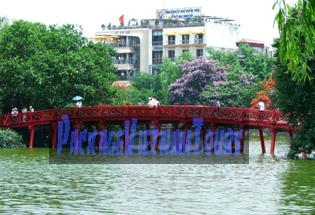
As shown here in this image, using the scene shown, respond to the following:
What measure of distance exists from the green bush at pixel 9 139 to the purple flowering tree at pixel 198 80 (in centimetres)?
4218

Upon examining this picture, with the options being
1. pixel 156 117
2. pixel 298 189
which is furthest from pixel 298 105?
pixel 156 117

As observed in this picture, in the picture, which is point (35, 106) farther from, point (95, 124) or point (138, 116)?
point (138, 116)

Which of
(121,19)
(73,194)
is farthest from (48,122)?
(121,19)

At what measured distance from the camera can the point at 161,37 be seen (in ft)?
447

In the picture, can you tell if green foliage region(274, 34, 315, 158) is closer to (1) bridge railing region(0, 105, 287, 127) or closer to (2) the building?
(1) bridge railing region(0, 105, 287, 127)

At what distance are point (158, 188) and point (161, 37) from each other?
9906cm

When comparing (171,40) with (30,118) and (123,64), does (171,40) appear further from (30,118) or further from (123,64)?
(30,118)

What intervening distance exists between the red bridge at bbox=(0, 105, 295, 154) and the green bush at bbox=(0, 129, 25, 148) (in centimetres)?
81

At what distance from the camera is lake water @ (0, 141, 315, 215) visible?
3200 centimetres
